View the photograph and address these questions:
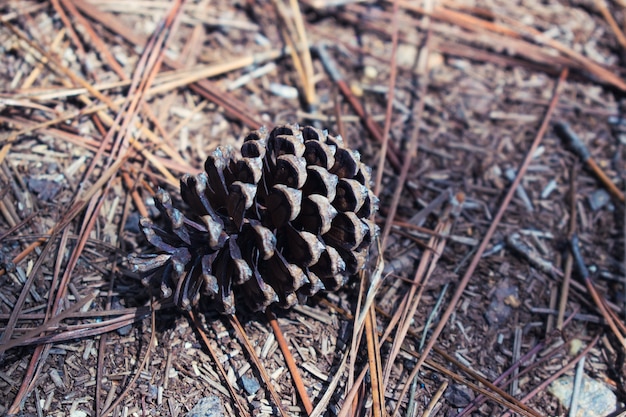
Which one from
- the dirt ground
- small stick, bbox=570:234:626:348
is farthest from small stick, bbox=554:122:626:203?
small stick, bbox=570:234:626:348

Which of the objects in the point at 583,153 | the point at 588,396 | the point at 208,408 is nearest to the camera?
the point at 208,408

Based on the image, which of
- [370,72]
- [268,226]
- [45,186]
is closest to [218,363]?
[268,226]

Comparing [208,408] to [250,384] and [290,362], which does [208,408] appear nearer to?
[250,384]

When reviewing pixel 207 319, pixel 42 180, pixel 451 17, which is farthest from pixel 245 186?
pixel 451 17

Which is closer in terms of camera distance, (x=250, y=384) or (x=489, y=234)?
(x=250, y=384)

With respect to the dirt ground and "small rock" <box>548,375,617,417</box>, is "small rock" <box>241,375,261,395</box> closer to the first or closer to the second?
the dirt ground

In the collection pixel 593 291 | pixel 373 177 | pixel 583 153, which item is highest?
pixel 373 177
